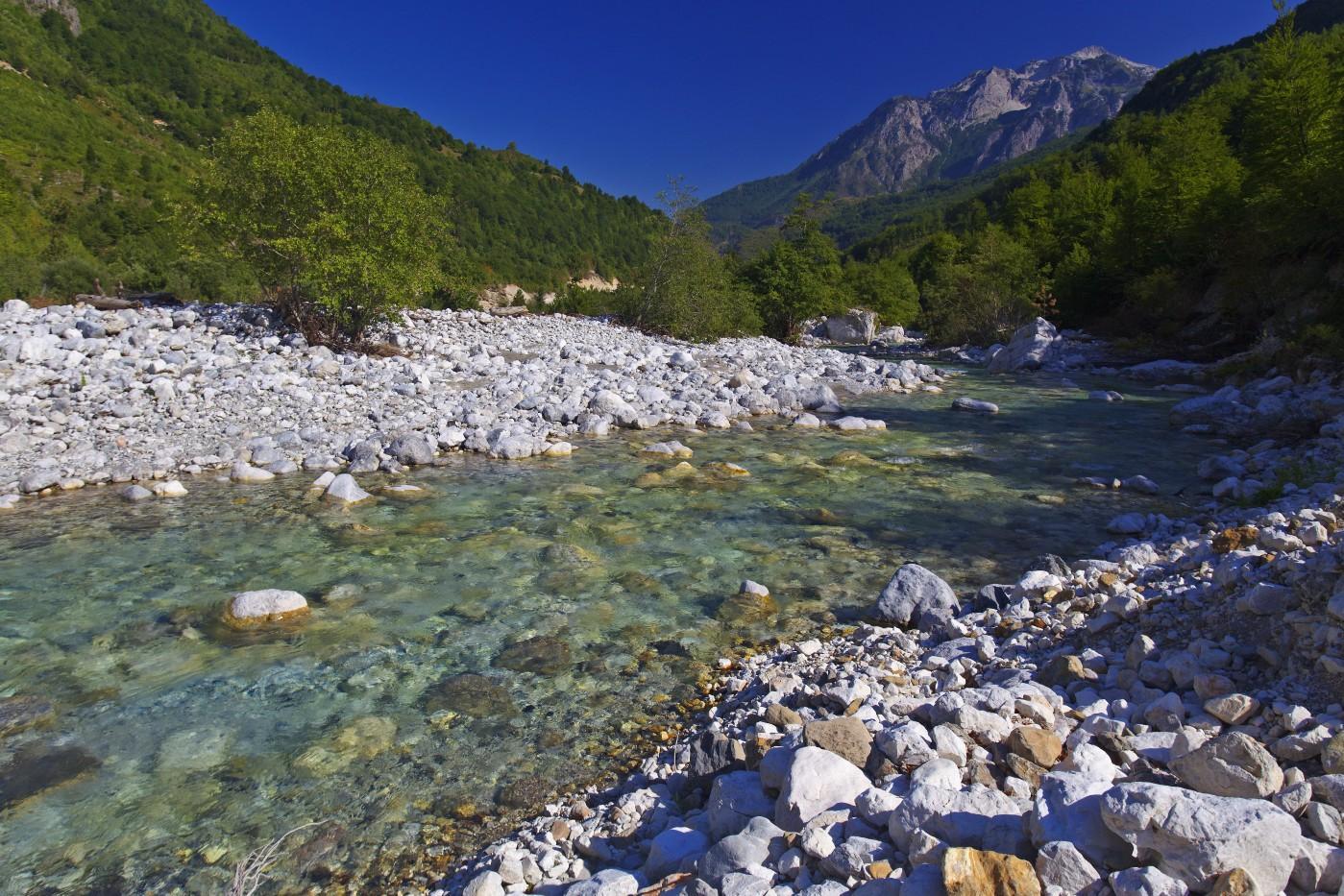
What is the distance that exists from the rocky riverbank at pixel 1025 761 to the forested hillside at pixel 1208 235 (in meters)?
14.3

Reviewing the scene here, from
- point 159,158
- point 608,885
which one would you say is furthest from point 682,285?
point 159,158

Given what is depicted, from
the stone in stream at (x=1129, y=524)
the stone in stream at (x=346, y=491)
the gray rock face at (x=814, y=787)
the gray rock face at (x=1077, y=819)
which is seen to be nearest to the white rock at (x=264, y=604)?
the stone in stream at (x=346, y=491)

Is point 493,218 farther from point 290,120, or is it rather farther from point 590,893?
point 590,893

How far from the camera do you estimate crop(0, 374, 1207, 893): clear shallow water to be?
3.14 meters

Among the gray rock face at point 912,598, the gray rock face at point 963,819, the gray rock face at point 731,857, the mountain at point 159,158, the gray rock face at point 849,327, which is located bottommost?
the gray rock face at point 912,598

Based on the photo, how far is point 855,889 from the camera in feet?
6.79

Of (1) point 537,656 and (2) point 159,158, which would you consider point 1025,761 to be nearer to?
(1) point 537,656

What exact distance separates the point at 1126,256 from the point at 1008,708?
116 ft

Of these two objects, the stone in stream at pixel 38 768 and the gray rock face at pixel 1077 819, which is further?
the stone in stream at pixel 38 768

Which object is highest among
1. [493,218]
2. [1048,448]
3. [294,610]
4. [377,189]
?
[493,218]

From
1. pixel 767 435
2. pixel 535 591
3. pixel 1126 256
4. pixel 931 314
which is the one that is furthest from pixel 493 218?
pixel 535 591

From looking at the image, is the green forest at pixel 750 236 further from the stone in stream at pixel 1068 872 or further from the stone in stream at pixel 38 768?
the stone in stream at pixel 1068 872

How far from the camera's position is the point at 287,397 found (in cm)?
1130

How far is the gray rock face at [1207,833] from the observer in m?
1.79
